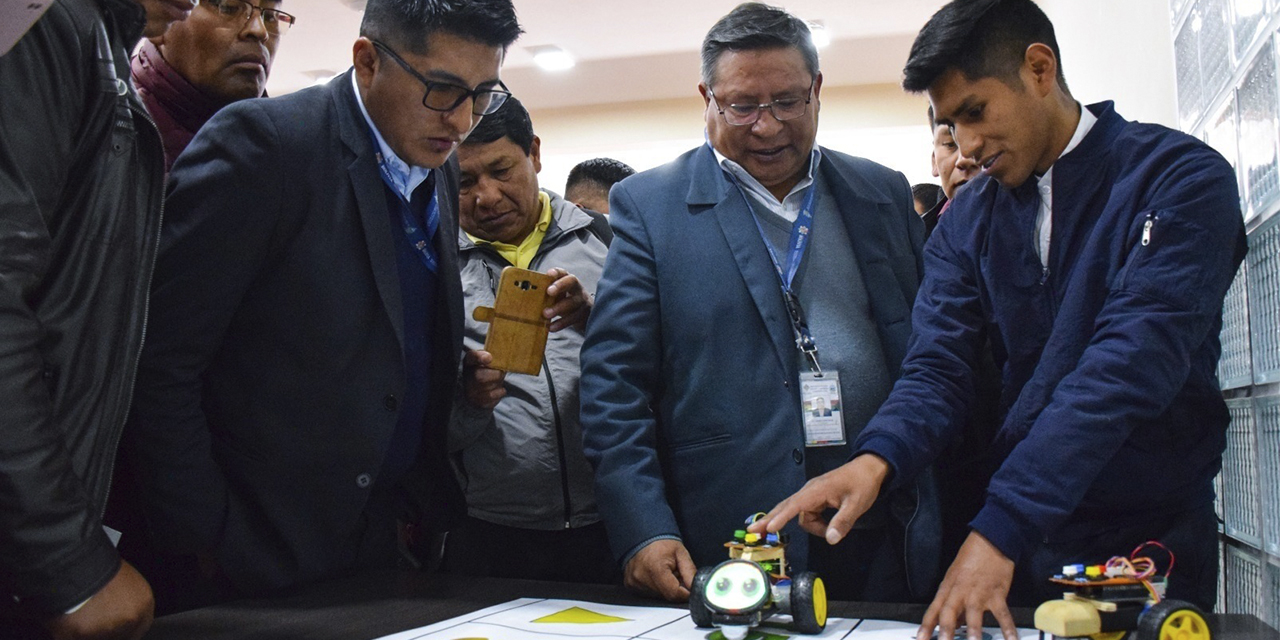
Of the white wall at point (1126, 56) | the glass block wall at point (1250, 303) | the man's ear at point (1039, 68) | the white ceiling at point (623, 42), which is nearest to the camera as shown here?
the glass block wall at point (1250, 303)

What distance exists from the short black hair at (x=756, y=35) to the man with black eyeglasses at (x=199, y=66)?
0.88 m

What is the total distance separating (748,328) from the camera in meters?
1.70

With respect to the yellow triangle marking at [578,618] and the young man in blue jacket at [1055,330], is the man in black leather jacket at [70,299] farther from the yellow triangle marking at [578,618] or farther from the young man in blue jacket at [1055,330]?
the young man in blue jacket at [1055,330]

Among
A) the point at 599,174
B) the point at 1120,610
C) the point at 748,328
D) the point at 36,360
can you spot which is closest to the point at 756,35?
the point at 748,328

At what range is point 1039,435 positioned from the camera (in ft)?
4.10

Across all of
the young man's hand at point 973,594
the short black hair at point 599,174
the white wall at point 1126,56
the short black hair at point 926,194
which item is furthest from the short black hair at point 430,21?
the short black hair at point 926,194

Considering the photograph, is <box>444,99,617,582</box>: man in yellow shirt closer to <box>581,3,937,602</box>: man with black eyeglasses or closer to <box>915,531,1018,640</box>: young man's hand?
<box>581,3,937,602</box>: man with black eyeglasses

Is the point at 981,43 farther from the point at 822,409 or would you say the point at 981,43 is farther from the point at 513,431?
the point at 513,431

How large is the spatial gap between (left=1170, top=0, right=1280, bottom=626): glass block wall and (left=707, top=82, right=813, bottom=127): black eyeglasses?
0.69 meters

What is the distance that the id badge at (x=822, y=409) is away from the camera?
1.61 metres

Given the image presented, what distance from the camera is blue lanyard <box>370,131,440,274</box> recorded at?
5.24 feet

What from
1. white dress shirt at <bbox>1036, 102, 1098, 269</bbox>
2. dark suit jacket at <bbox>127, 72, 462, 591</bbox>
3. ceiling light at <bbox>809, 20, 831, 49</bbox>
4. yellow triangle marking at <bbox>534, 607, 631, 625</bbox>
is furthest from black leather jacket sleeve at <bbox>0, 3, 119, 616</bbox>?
ceiling light at <bbox>809, 20, 831, 49</bbox>

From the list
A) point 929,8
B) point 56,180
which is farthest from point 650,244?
point 929,8

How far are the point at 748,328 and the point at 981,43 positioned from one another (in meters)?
0.59
